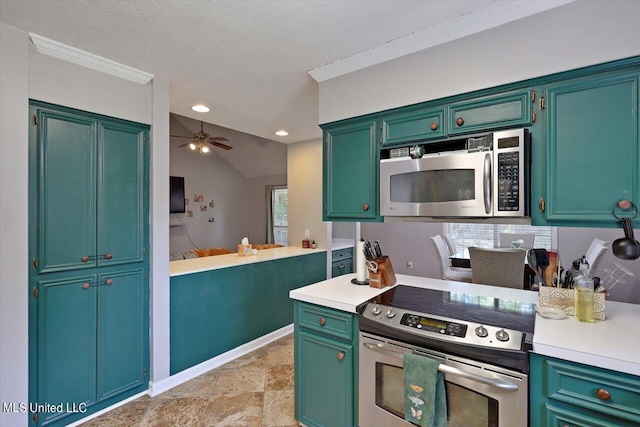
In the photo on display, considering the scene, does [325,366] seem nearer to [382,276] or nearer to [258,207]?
[382,276]

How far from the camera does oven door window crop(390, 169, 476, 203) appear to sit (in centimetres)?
172

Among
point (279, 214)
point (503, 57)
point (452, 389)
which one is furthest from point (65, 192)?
point (279, 214)

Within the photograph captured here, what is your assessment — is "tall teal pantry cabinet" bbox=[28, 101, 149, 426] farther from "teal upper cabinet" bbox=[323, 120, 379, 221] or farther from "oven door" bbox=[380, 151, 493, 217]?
"oven door" bbox=[380, 151, 493, 217]

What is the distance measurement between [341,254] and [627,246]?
11.1ft

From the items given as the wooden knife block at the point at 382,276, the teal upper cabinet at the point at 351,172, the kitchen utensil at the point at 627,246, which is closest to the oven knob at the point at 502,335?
the kitchen utensil at the point at 627,246

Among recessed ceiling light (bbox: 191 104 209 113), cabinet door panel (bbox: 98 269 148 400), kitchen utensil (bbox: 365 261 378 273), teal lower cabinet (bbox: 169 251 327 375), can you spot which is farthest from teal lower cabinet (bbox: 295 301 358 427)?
recessed ceiling light (bbox: 191 104 209 113)

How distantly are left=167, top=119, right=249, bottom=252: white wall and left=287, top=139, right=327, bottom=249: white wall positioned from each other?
335 cm

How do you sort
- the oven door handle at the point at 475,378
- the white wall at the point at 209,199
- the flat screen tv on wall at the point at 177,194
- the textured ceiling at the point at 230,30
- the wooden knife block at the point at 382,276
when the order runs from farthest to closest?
the white wall at the point at 209,199 → the flat screen tv on wall at the point at 177,194 → the wooden knife block at the point at 382,276 → the textured ceiling at the point at 230,30 → the oven door handle at the point at 475,378

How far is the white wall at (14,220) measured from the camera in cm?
175

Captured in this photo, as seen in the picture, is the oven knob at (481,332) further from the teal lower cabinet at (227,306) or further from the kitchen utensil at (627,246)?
the teal lower cabinet at (227,306)

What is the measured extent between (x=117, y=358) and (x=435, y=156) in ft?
8.58

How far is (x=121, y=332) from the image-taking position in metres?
2.29

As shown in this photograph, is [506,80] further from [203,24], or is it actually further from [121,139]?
[121,139]

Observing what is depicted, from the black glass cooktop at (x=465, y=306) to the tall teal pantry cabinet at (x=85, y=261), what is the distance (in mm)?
1878
